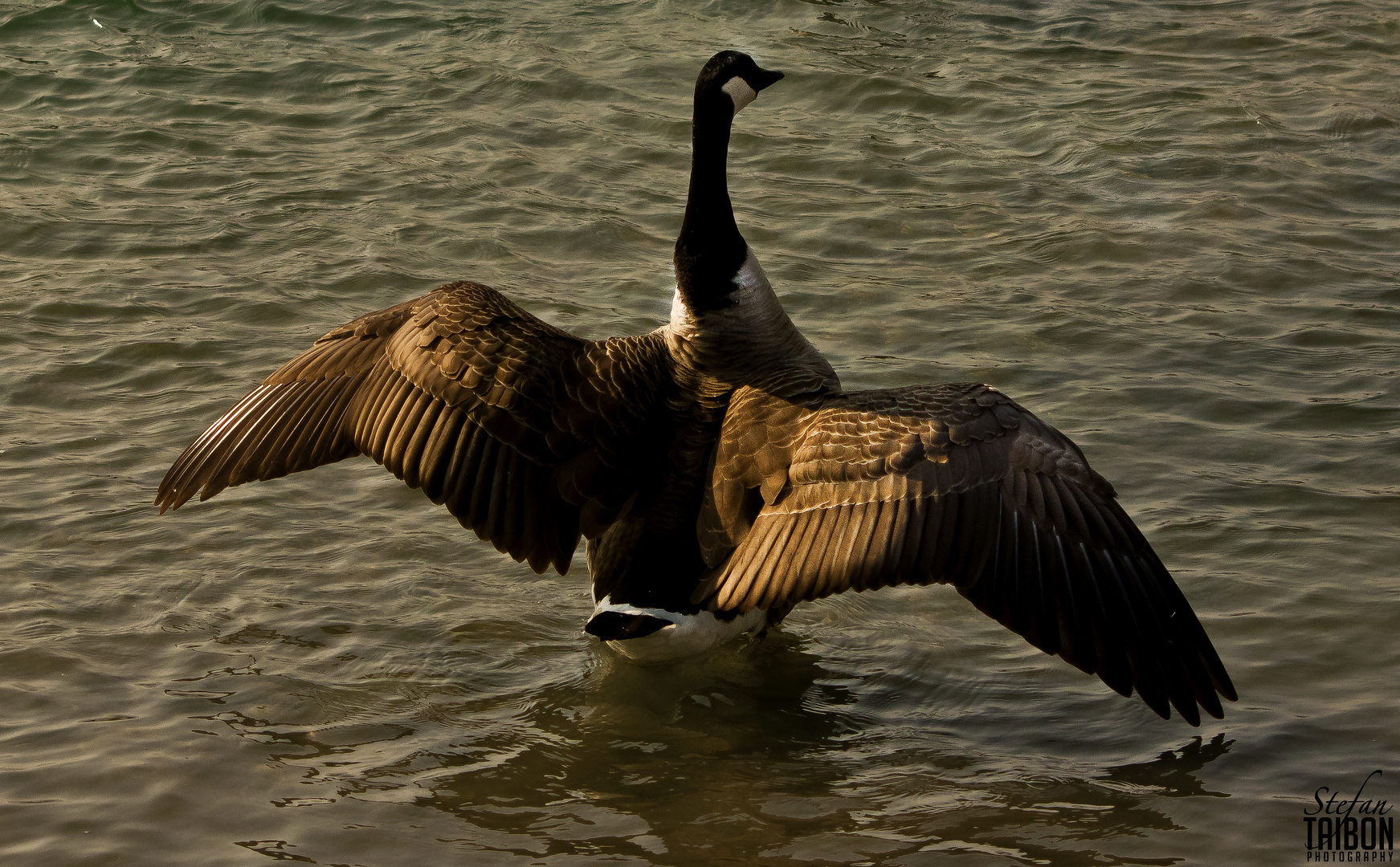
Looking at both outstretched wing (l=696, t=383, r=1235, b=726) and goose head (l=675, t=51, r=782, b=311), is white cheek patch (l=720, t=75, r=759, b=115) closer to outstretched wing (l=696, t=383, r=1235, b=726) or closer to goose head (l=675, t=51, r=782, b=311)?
goose head (l=675, t=51, r=782, b=311)

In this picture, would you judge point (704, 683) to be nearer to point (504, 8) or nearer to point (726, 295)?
point (726, 295)

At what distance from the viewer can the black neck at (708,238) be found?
232 inches

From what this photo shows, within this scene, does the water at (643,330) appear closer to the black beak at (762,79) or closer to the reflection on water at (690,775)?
the reflection on water at (690,775)

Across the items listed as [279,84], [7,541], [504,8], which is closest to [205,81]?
[279,84]

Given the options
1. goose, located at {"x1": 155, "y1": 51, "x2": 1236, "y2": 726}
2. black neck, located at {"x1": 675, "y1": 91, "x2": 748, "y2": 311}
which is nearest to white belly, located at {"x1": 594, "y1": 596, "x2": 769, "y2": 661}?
goose, located at {"x1": 155, "y1": 51, "x2": 1236, "y2": 726}

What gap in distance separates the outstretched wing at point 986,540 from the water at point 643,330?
441mm

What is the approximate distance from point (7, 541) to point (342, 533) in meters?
1.44

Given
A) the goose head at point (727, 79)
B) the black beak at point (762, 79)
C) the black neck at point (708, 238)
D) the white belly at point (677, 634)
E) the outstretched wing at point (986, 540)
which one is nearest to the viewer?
the outstretched wing at point (986, 540)

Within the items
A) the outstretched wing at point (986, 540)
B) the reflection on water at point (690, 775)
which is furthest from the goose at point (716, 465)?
the reflection on water at point (690, 775)

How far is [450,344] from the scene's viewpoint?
5.64 m

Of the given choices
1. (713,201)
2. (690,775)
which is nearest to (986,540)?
(690,775)

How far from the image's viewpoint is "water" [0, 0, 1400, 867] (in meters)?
4.82

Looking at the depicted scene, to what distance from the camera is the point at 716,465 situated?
5453 mm

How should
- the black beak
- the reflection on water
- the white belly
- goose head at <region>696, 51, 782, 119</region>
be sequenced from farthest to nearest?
the black beak
goose head at <region>696, 51, 782, 119</region>
the white belly
the reflection on water
